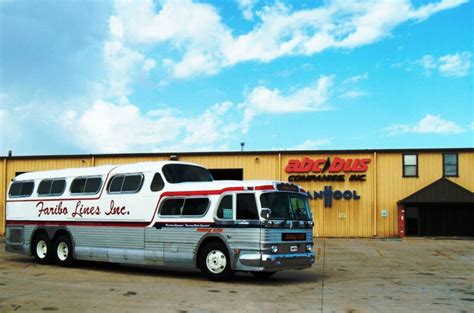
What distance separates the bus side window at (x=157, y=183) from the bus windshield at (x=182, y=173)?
0.18 metres

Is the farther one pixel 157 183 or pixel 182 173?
pixel 182 173

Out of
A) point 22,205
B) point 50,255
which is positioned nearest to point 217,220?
point 50,255

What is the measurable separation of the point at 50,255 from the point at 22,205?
2.50 meters

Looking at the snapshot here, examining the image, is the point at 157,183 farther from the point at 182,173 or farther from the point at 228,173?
the point at 228,173

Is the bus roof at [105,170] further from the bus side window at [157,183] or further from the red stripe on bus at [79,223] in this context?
the red stripe on bus at [79,223]

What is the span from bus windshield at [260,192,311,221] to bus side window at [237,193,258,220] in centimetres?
Result: 23

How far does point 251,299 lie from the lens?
11266mm

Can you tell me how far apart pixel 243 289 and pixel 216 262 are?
4.61 feet

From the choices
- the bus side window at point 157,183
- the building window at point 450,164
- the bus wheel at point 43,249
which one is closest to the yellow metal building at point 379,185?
the building window at point 450,164

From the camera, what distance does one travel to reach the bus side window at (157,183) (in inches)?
603

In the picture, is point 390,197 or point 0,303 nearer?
point 0,303

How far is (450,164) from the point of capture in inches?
1375

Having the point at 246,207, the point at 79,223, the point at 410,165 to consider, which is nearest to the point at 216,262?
the point at 246,207

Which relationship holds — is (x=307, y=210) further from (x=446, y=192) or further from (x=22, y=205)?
(x=446, y=192)
